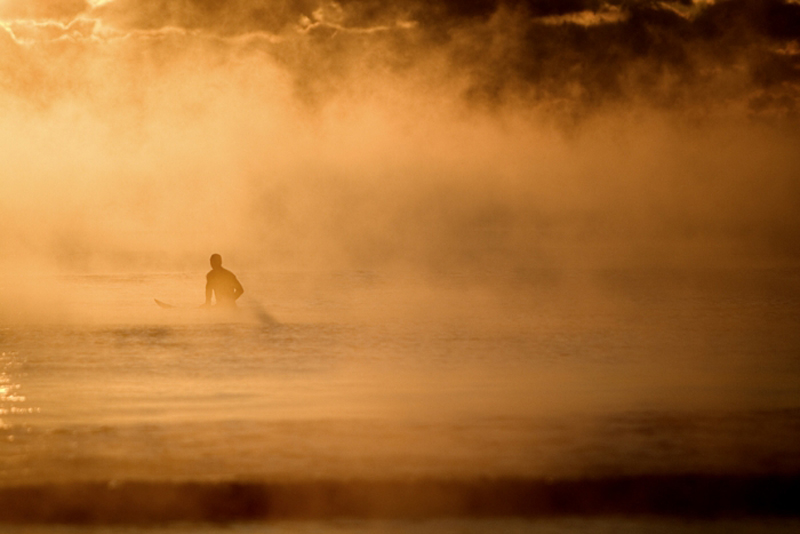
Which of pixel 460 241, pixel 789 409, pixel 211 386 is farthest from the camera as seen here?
pixel 460 241

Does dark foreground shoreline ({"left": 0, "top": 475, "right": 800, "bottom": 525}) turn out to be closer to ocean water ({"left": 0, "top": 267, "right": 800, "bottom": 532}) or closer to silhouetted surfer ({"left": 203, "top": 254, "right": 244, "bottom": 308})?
ocean water ({"left": 0, "top": 267, "right": 800, "bottom": 532})

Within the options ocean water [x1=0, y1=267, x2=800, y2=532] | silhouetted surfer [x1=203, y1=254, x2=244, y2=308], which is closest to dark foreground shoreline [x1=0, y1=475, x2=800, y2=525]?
ocean water [x1=0, y1=267, x2=800, y2=532]

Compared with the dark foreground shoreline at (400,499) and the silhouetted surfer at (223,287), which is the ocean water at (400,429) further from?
the silhouetted surfer at (223,287)

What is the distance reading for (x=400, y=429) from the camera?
5457 millimetres

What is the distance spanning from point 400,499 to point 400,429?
1190mm

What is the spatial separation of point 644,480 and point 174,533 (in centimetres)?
234

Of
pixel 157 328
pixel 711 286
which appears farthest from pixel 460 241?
pixel 157 328

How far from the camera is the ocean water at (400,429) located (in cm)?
425

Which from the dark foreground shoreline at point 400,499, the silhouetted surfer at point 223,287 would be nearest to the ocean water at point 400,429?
the dark foreground shoreline at point 400,499

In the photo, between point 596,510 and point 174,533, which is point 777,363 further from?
point 174,533

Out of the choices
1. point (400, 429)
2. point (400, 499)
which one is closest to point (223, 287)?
point (400, 429)

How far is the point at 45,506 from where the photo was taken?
4.29 meters

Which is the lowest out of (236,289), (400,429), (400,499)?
(400,499)

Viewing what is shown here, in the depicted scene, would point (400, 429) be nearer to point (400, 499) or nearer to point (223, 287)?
point (400, 499)
